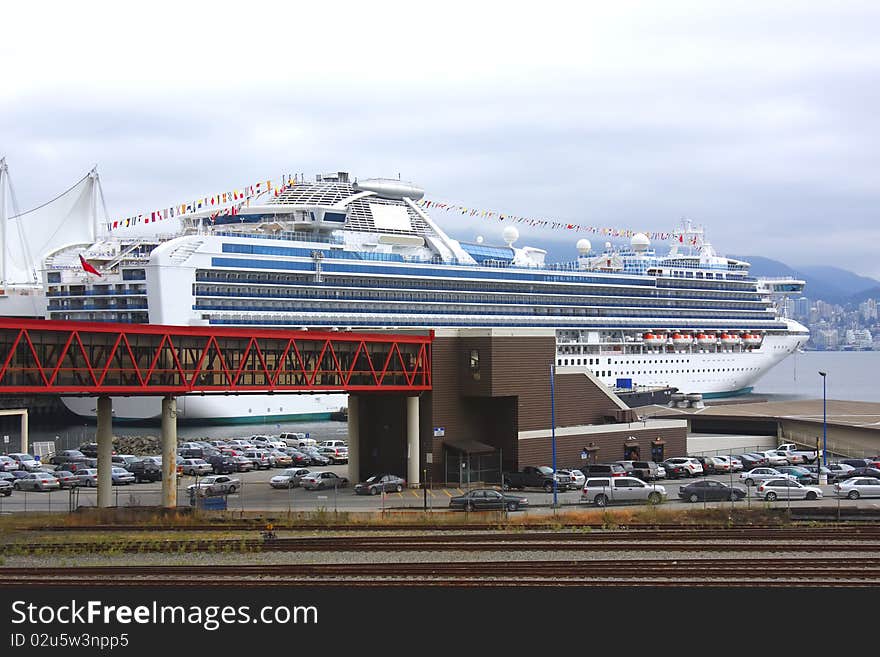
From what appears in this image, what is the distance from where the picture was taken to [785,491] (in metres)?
30.7

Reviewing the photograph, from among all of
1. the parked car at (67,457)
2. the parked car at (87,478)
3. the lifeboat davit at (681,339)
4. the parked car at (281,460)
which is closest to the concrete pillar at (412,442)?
the parked car at (281,460)

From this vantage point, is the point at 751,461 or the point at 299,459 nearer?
the point at 751,461

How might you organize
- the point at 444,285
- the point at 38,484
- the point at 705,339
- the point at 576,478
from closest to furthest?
the point at 576,478 < the point at 38,484 < the point at 444,285 < the point at 705,339

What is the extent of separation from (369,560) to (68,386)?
11.4 m

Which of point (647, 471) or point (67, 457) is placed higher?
point (647, 471)

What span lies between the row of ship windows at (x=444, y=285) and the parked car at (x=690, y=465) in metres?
33.3

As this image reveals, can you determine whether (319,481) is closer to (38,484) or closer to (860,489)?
(38,484)

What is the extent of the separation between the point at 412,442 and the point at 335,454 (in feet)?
Result: 36.4

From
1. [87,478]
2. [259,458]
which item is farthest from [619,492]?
[87,478]

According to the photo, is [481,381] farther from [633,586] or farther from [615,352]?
[615,352]

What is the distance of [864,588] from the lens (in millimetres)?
17766

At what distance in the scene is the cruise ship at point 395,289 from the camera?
208 feet

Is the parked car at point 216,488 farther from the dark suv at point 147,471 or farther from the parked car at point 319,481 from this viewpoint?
the dark suv at point 147,471

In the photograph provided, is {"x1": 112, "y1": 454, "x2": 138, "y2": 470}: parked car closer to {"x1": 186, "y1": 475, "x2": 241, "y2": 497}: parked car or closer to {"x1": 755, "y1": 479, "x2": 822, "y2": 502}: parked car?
{"x1": 186, "y1": 475, "x2": 241, "y2": 497}: parked car
